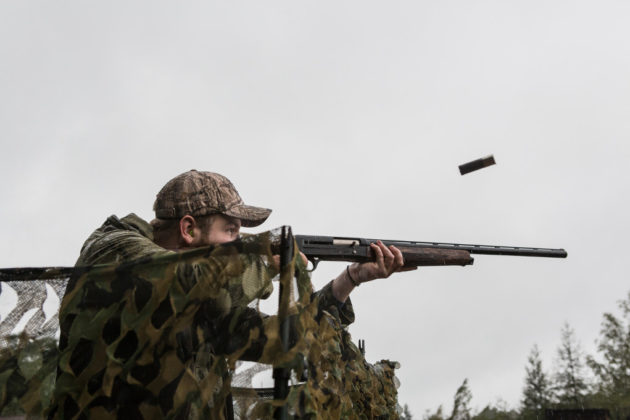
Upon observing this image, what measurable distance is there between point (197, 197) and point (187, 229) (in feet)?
0.72

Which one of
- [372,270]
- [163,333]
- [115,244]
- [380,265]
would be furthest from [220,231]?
[380,265]

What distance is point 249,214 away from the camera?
430 centimetres

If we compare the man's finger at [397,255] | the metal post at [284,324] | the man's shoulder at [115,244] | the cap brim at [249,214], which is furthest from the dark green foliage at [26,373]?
the man's finger at [397,255]

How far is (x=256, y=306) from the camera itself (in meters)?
2.42

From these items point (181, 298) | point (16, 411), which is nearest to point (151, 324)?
point (181, 298)

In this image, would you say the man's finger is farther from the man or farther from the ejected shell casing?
the man

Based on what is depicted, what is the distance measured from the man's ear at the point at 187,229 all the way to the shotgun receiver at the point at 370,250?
4.82 feet

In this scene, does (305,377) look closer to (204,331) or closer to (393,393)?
(204,331)

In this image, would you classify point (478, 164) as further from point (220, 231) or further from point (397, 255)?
point (220, 231)

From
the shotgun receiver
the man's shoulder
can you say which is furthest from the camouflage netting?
the shotgun receiver

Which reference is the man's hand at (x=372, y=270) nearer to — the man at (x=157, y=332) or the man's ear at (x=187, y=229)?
the man's ear at (x=187, y=229)

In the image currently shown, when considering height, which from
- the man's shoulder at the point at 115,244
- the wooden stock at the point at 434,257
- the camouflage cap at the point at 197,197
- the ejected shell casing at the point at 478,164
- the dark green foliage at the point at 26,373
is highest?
the ejected shell casing at the point at 478,164

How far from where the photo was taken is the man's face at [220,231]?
13.0ft

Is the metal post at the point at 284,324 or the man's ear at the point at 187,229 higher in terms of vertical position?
the man's ear at the point at 187,229
